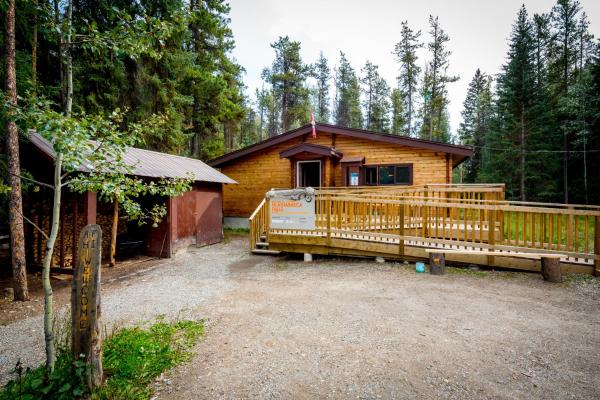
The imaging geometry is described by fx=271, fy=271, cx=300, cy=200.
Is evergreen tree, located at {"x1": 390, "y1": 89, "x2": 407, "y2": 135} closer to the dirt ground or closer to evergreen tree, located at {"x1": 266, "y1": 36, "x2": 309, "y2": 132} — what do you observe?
evergreen tree, located at {"x1": 266, "y1": 36, "x2": 309, "y2": 132}

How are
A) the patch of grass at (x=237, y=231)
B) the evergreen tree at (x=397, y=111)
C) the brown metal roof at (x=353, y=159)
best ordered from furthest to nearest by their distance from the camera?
the evergreen tree at (x=397, y=111) → the patch of grass at (x=237, y=231) → the brown metal roof at (x=353, y=159)

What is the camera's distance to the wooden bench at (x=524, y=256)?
567 cm

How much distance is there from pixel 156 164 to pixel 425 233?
8634mm

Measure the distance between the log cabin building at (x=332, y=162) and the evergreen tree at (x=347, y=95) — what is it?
29.2 metres

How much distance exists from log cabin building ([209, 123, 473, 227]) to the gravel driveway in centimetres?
652

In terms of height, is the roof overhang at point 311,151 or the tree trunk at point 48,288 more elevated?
the roof overhang at point 311,151

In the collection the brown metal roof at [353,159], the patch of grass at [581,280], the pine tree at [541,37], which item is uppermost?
the pine tree at [541,37]

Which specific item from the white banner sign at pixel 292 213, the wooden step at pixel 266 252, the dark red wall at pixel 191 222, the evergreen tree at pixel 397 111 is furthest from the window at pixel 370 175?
the evergreen tree at pixel 397 111

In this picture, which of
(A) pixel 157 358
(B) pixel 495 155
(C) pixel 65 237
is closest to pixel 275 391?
(A) pixel 157 358

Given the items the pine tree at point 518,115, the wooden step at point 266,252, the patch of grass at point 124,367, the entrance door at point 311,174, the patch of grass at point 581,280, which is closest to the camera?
the patch of grass at point 124,367

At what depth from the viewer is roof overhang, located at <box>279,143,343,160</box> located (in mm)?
12234

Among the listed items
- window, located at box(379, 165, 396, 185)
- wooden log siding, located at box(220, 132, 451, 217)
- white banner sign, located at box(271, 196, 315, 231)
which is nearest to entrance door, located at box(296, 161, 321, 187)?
wooden log siding, located at box(220, 132, 451, 217)

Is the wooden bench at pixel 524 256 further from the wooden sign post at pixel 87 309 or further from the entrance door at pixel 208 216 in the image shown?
the entrance door at pixel 208 216

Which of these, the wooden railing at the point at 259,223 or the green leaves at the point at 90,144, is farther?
the wooden railing at the point at 259,223
